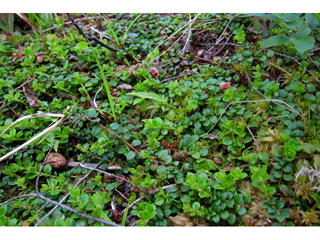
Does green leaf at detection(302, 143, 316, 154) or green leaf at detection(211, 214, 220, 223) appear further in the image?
green leaf at detection(302, 143, 316, 154)

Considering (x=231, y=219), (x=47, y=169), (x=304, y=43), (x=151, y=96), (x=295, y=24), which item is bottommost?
(x=231, y=219)

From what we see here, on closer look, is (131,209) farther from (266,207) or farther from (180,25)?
(180,25)

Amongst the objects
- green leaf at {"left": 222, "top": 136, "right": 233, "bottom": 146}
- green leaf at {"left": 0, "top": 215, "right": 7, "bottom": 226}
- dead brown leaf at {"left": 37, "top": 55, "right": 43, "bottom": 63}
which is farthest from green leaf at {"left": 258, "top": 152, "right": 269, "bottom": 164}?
dead brown leaf at {"left": 37, "top": 55, "right": 43, "bottom": 63}

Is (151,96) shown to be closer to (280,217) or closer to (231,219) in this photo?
(231,219)

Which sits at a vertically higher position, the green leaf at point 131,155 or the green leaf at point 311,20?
the green leaf at point 311,20

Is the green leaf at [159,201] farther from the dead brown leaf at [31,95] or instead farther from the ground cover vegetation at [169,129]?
the dead brown leaf at [31,95]

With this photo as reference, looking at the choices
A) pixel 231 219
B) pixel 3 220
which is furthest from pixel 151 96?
pixel 3 220

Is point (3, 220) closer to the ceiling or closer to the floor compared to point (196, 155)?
closer to the floor

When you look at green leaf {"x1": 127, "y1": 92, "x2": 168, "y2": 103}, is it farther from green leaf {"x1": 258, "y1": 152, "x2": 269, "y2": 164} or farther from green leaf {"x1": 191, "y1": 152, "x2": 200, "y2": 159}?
green leaf {"x1": 258, "y1": 152, "x2": 269, "y2": 164}

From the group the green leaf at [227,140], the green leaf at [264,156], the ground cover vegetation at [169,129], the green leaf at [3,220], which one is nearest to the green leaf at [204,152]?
the ground cover vegetation at [169,129]

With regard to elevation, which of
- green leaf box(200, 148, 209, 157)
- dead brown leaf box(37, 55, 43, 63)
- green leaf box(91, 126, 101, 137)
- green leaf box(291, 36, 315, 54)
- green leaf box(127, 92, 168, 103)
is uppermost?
green leaf box(291, 36, 315, 54)
